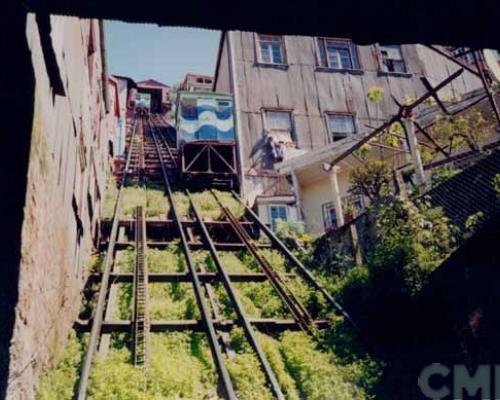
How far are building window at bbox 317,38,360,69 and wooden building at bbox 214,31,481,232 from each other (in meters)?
0.05

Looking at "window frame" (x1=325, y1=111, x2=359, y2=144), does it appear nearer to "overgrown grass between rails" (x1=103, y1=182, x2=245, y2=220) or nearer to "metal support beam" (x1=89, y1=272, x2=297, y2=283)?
"overgrown grass between rails" (x1=103, y1=182, x2=245, y2=220)

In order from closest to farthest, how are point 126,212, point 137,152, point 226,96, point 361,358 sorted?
point 361,358 → point 126,212 → point 226,96 → point 137,152

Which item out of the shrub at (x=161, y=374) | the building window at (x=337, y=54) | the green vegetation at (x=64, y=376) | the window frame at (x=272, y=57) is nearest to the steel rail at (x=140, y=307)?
the shrub at (x=161, y=374)

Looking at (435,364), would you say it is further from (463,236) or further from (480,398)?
(463,236)

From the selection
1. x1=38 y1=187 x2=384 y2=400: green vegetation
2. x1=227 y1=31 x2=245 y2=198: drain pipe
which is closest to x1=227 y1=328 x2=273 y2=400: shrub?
x1=38 y1=187 x2=384 y2=400: green vegetation

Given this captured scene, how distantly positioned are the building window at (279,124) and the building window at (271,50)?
247 cm

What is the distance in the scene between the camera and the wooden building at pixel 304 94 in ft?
59.5

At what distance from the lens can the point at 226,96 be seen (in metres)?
19.5

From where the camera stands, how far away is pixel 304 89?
68.4 feet

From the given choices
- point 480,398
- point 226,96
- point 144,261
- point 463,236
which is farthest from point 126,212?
point 480,398

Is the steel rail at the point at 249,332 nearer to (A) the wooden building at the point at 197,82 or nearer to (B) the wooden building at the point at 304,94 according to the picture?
(B) the wooden building at the point at 304,94

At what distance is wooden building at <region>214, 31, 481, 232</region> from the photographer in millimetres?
18125

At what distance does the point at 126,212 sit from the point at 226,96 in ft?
25.8

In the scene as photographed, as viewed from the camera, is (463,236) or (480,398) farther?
(463,236)
